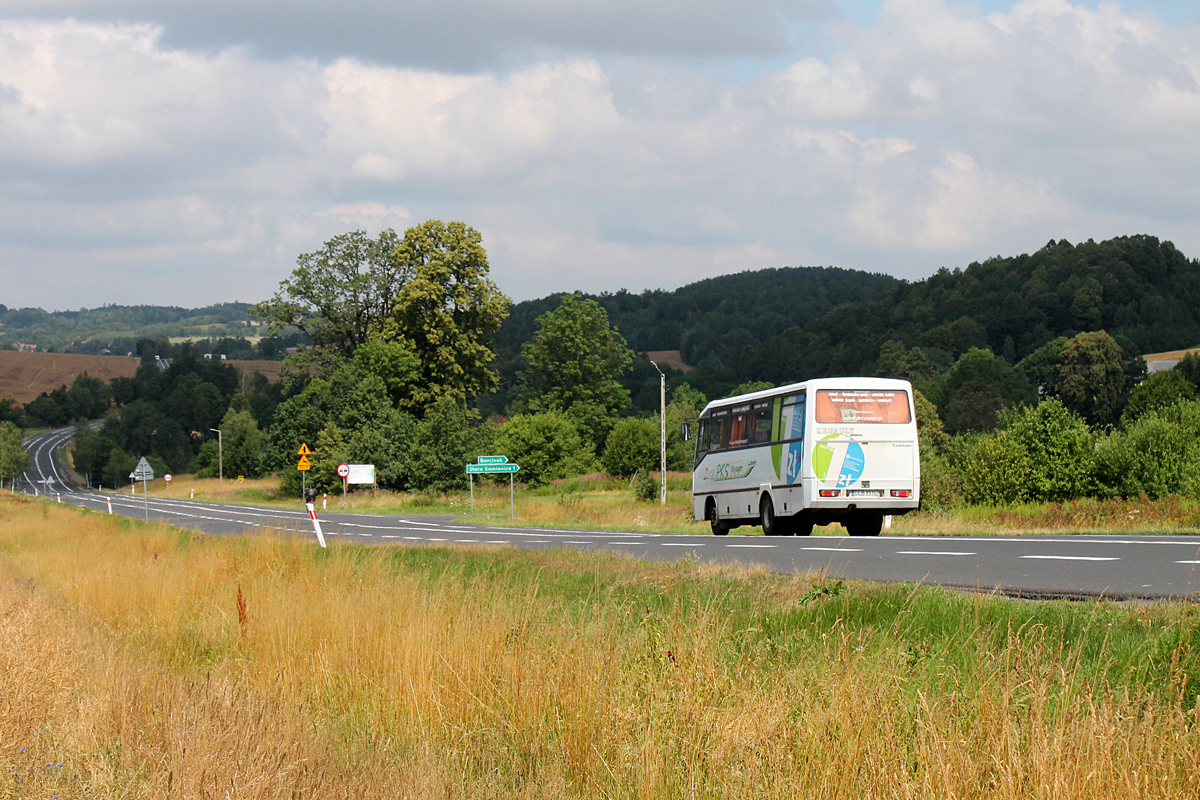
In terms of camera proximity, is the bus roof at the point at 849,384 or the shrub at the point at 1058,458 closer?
the bus roof at the point at 849,384

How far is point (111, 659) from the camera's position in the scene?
8.37 m

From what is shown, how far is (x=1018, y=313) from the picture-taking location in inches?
5241

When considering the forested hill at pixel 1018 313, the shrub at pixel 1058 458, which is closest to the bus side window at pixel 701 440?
→ the shrub at pixel 1058 458

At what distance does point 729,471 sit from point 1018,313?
11506cm

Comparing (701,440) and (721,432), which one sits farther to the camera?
(701,440)

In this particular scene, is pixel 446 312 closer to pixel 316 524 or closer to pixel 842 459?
pixel 842 459

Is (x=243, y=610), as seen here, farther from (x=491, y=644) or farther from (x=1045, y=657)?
(x=1045, y=657)

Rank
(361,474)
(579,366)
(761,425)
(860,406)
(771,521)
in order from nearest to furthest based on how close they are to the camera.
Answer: (860,406) → (771,521) → (761,425) → (361,474) → (579,366)

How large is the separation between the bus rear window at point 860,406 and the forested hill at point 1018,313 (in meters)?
104

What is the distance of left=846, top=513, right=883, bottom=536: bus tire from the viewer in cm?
2589

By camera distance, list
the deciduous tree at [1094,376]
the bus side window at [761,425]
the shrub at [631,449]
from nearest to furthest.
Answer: the bus side window at [761,425] → the shrub at [631,449] → the deciduous tree at [1094,376]

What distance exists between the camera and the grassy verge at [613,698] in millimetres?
4844

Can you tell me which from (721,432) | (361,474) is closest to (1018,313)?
(361,474)

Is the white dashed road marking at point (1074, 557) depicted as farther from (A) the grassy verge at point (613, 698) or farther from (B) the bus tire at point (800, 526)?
(B) the bus tire at point (800, 526)
